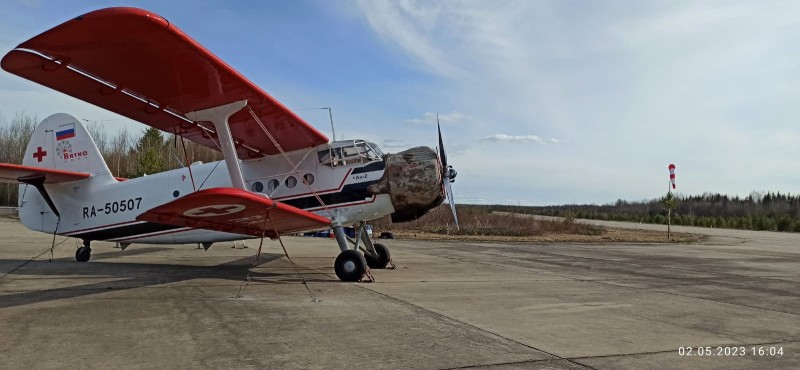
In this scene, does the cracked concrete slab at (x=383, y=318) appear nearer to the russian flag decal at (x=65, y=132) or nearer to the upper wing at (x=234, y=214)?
the upper wing at (x=234, y=214)

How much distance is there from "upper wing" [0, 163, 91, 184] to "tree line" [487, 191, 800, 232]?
43.4 m

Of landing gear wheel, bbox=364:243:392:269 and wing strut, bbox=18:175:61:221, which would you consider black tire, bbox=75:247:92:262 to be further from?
landing gear wheel, bbox=364:243:392:269

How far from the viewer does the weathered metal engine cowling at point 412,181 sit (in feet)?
31.5

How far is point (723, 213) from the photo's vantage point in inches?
2972

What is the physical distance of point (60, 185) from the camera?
11.7m

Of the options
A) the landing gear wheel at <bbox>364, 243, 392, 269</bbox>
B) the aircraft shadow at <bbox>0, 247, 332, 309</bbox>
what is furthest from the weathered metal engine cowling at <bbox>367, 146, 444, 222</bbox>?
the aircraft shadow at <bbox>0, 247, 332, 309</bbox>

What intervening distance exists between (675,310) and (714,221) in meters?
51.8

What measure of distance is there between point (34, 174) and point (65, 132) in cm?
172

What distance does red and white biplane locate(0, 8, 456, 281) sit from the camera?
21.0 feet

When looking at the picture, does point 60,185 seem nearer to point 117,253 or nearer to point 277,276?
point 117,253

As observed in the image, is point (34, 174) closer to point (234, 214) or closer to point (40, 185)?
point (40, 185)

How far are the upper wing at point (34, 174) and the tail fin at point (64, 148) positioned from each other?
0.36 metres

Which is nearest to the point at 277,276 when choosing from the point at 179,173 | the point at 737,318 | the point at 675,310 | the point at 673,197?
the point at 179,173

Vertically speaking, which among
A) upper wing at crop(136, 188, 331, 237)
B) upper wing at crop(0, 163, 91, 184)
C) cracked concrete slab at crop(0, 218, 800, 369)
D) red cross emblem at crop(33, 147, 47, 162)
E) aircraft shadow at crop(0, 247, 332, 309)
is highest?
red cross emblem at crop(33, 147, 47, 162)
